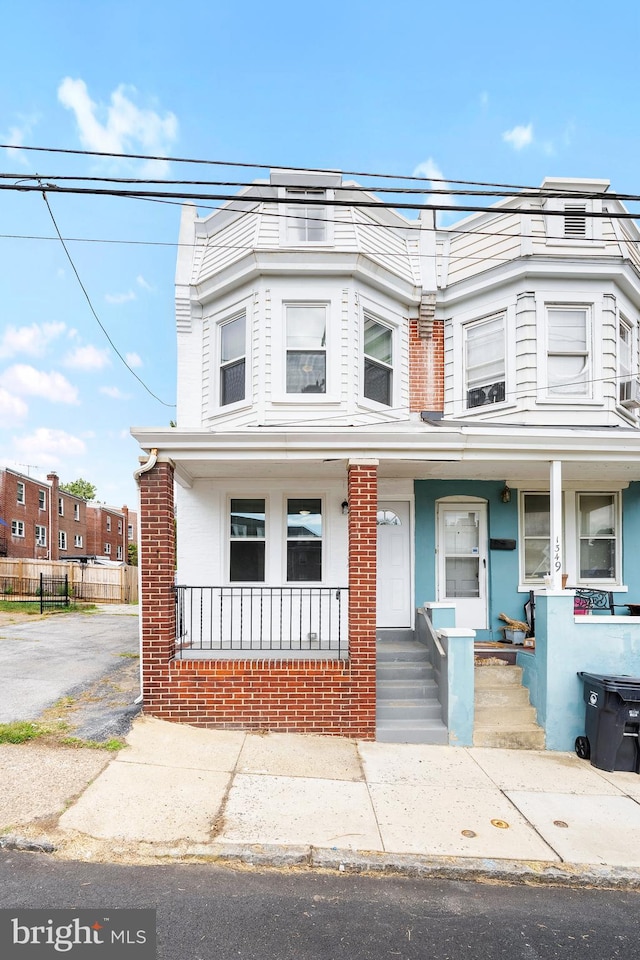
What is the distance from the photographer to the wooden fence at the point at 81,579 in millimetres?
22375

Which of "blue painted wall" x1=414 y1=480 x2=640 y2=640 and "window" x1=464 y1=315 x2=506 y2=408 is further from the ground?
"window" x1=464 y1=315 x2=506 y2=408

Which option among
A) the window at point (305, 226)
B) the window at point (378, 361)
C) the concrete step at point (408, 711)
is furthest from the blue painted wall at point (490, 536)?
the window at point (305, 226)

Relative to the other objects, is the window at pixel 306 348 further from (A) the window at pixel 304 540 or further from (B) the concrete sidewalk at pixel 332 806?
(B) the concrete sidewalk at pixel 332 806

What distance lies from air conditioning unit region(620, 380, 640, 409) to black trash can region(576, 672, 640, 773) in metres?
4.87

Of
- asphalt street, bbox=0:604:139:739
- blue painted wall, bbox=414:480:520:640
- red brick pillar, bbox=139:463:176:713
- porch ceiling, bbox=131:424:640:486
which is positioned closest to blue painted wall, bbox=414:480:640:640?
blue painted wall, bbox=414:480:520:640

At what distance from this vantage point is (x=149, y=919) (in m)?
3.09

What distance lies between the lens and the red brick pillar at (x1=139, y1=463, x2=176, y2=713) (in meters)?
6.20

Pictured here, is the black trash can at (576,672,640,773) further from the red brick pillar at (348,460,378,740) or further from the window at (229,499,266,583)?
the window at (229,499,266,583)

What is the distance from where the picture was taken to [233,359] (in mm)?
8680

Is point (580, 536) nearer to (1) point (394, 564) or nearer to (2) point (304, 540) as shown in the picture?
(1) point (394, 564)

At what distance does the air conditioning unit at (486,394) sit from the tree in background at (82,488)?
58284 millimetres

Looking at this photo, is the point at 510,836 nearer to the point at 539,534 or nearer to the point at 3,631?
the point at 539,534

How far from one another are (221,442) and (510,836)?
15.8 feet

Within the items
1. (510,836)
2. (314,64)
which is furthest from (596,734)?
(314,64)
